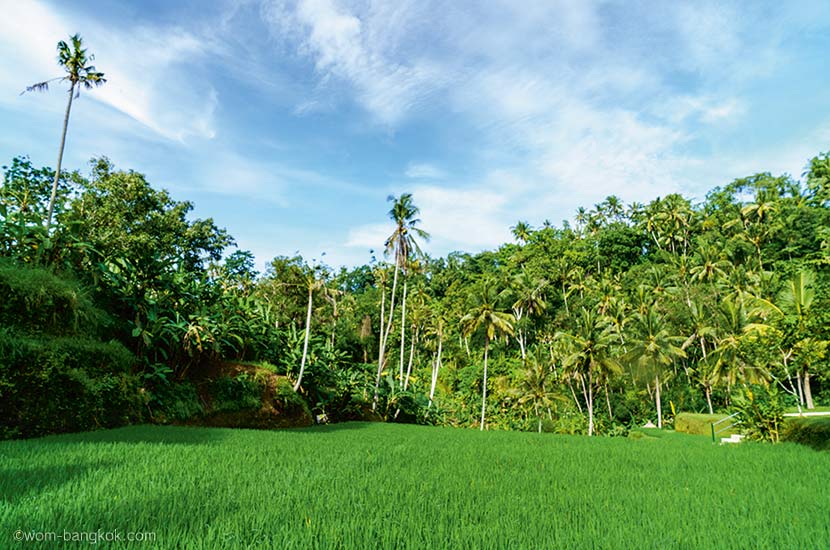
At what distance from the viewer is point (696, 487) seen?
18.1 feet

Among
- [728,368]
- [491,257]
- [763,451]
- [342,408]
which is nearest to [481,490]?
[763,451]

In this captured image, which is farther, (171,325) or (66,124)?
(66,124)

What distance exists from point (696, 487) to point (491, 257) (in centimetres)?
6023

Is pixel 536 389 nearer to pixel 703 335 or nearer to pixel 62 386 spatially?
pixel 703 335

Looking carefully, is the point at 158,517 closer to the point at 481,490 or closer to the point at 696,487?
the point at 481,490

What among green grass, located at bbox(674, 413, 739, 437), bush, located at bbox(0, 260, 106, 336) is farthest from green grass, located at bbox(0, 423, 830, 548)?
green grass, located at bbox(674, 413, 739, 437)

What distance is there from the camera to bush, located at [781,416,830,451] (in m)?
9.58

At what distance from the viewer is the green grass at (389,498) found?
126 inches

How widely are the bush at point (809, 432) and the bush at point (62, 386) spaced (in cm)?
1485

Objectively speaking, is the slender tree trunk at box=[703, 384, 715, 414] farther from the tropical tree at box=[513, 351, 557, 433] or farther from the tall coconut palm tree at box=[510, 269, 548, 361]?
the tall coconut palm tree at box=[510, 269, 548, 361]

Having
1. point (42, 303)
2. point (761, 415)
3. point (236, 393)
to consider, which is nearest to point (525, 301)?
point (761, 415)

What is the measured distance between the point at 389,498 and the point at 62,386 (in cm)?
737

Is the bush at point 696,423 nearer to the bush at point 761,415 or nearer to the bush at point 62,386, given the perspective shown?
the bush at point 761,415

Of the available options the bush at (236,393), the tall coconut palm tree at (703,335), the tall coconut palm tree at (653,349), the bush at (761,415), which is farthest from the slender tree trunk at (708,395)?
the bush at (236,393)
